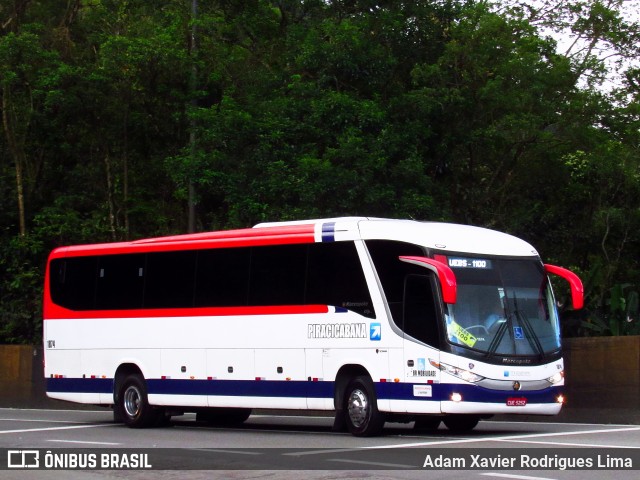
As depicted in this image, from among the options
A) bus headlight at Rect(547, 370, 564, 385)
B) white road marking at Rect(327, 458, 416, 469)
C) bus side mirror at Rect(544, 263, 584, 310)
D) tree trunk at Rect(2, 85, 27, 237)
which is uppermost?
tree trunk at Rect(2, 85, 27, 237)

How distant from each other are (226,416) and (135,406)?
1.76m

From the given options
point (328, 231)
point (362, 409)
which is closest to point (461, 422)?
point (362, 409)

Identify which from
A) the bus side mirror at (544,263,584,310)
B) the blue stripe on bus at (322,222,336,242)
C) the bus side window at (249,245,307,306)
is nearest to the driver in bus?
the bus side mirror at (544,263,584,310)

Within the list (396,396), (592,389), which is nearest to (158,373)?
(396,396)

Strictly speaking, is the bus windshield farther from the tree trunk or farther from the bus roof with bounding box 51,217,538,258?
the tree trunk

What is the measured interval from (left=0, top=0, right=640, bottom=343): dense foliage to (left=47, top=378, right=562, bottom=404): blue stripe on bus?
6.36 metres

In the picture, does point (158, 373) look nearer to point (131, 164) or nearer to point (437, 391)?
A: point (437, 391)

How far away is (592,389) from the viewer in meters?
21.1

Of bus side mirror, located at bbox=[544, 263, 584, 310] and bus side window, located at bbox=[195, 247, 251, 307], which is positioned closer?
bus side mirror, located at bbox=[544, 263, 584, 310]

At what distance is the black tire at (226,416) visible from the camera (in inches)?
854

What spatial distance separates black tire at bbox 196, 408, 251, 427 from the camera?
2169 centimetres

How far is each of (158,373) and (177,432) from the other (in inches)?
63.9

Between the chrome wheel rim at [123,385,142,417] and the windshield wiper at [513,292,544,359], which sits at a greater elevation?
the windshield wiper at [513,292,544,359]

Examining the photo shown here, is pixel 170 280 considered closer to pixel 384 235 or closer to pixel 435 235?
pixel 384 235
